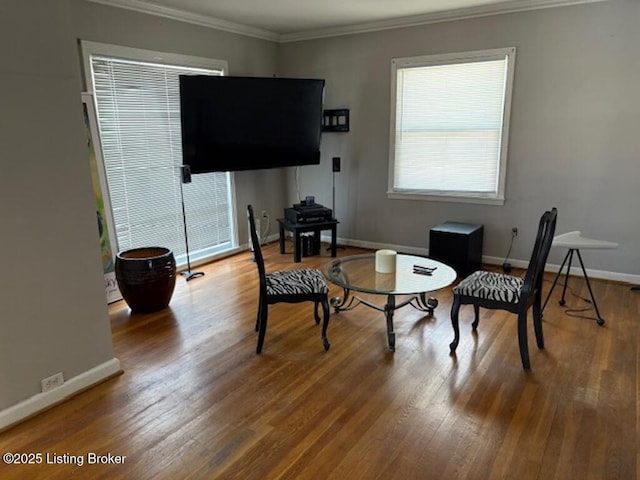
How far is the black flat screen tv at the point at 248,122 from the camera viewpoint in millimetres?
4363

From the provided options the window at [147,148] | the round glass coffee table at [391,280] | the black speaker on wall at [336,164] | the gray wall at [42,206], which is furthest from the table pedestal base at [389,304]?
the window at [147,148]

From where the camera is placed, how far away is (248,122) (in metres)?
4.73

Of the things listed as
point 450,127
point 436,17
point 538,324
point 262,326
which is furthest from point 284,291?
point 436,17

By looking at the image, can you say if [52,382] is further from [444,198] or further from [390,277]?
[444,198]

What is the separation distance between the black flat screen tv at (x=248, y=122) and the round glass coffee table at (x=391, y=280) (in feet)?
6.08

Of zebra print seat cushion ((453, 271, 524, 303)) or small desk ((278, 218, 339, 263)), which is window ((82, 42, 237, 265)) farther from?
zebra print seat cushion ((453, 271, 524, 303))

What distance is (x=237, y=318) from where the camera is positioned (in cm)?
363

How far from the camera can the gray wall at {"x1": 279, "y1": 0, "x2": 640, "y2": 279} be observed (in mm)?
4023

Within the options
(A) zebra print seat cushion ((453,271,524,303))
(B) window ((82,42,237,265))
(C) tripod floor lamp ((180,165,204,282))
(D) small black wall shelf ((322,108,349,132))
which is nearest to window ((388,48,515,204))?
(D) small black wall shelf ((322,108,349,132))

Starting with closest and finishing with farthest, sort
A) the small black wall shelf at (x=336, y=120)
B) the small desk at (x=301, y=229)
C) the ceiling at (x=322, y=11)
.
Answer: the ceiling at (x=322, y=11) < the small desk at (x=301, y=229) < the small black wall shelf at (x=336, y=120)

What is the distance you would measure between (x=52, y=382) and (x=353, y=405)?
5.40 ft

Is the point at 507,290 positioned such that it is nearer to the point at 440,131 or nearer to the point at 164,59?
the point at 440,131

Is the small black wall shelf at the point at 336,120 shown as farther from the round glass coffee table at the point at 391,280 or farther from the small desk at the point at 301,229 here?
the round glass coffee table at the point at 391,280

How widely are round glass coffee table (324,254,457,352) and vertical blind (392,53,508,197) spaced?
5.65 ft
